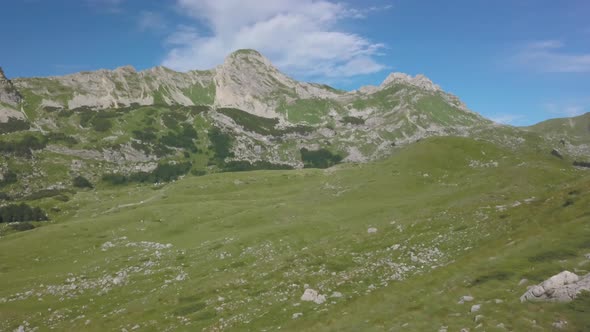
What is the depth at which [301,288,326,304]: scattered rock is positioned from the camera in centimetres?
3119

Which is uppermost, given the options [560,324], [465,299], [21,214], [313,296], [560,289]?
[560,289]

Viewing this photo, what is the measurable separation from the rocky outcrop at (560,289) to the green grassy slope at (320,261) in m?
0.81

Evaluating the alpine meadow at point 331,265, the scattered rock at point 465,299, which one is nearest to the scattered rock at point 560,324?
the alpine meadow at point 331,265

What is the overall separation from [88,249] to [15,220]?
240 ft

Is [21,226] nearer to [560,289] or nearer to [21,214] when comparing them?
[21,214]

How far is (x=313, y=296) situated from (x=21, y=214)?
5298 inches

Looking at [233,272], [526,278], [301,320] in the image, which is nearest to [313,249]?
[233,272]

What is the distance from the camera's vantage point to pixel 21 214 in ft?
422

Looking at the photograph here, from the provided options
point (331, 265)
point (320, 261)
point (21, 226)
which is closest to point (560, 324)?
point (331, 265)

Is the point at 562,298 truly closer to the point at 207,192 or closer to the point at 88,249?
the point at 88,249

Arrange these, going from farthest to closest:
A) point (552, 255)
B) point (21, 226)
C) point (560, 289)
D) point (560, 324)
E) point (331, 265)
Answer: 1. point (21, 226)
2. point (331, 265)
3. point (552, 255)
4. point (560, 289)
5. point (560, 324)

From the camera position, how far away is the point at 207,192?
13500 centimetres

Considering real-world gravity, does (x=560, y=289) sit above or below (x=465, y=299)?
above

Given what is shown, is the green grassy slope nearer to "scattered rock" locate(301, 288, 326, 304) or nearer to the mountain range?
the mountain range
